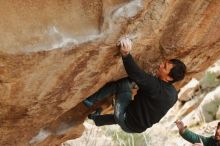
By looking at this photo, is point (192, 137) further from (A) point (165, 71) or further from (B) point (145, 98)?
(A) point (165, 71)

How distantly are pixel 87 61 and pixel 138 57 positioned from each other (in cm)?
80

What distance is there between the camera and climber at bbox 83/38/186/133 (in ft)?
14.5

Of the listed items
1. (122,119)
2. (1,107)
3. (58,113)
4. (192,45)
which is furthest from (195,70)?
(1,107)

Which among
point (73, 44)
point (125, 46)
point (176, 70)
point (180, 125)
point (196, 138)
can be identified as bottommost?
point (196, 138)

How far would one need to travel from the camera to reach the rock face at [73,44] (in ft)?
13.3

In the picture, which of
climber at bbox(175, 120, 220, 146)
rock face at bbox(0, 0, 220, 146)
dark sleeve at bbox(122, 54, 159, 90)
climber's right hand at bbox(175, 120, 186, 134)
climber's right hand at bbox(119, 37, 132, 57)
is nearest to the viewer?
rock face at bbox(0, 0, 220, 146)

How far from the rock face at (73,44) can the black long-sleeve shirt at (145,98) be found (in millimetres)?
390

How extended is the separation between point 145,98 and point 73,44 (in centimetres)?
98

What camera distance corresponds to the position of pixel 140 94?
479 centimetres

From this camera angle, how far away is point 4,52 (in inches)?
152

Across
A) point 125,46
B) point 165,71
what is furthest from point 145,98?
point 125,46

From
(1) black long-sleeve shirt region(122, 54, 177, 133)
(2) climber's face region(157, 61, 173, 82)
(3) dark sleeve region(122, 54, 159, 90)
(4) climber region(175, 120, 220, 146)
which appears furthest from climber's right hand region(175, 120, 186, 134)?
(3) dark sleeve region(122, 54, 159, 90)

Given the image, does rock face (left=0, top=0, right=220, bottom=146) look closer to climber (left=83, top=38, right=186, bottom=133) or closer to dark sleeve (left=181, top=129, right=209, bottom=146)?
climber (left=83, top=38, right=186, bottom=133)

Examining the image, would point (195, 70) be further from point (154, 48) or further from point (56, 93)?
point (56, 93)
